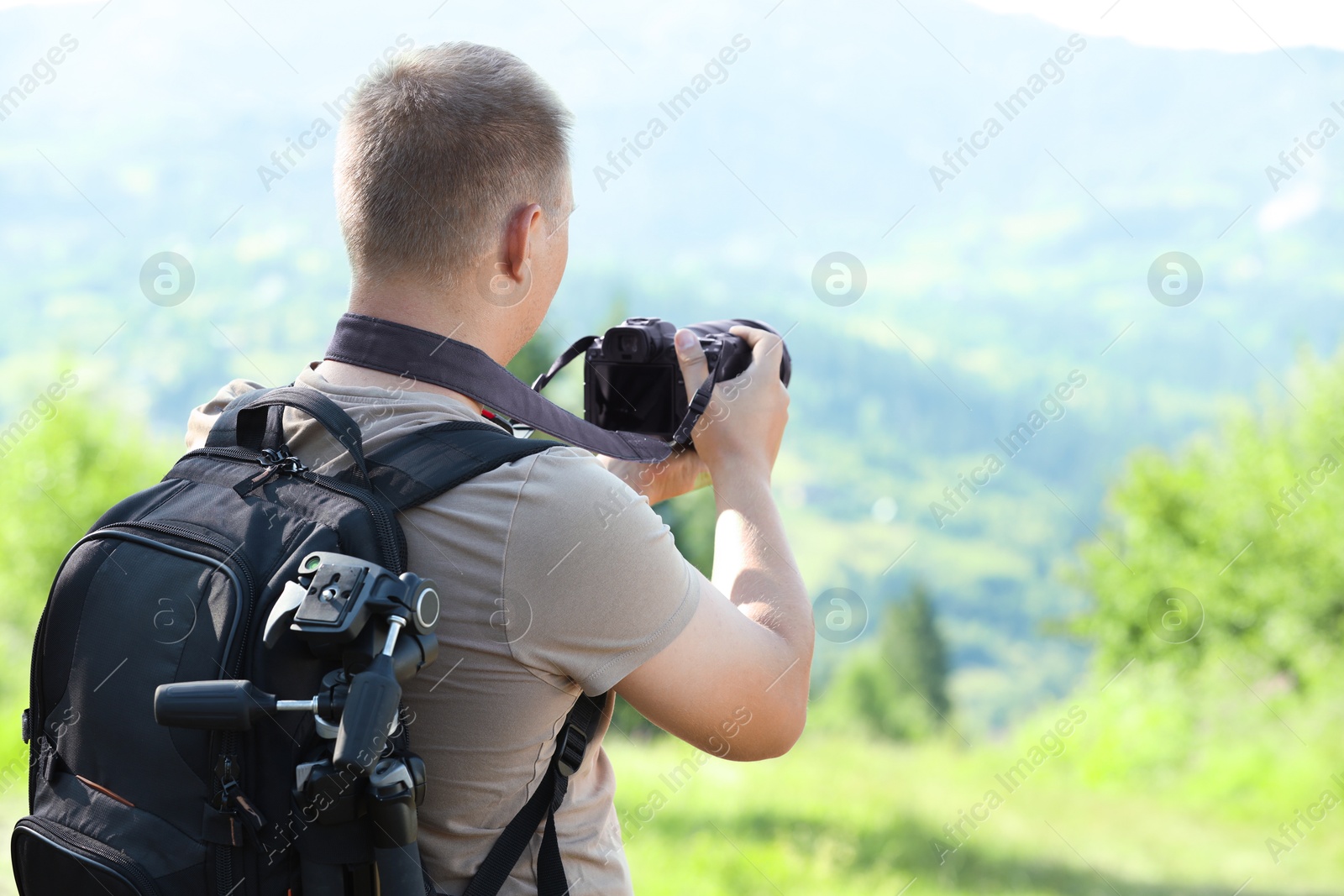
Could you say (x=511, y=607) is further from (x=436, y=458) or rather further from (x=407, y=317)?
(x=407, y=317)

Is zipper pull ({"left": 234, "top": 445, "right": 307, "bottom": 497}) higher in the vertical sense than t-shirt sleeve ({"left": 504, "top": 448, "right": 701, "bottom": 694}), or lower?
lower

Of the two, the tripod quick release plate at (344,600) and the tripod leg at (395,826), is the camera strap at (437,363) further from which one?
the tripod leg at (395,826)

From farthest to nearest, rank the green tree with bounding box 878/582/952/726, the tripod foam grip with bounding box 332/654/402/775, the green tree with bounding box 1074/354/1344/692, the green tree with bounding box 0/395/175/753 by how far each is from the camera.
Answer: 1. the green tree with bounding box 878/582/952/726
2. the green tree with bounding box 1074/354/1344/692
3. the green tree with bounding box 0/395/175/753
4. the tripod foam grip with bounding box 332/654/402/775

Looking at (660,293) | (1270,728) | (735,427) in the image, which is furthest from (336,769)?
(660,293)

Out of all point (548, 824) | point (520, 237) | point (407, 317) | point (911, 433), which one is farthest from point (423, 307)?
point (911, 433)

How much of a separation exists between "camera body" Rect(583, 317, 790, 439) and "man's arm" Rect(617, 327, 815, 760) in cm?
15

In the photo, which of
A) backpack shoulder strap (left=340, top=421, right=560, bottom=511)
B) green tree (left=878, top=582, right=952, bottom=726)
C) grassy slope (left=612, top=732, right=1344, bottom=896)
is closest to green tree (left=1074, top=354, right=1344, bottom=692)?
green tree (left=878, top=582, right=952, bottom=726)

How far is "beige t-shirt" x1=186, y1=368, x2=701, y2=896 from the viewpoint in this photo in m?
1.37

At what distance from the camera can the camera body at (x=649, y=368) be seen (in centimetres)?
210

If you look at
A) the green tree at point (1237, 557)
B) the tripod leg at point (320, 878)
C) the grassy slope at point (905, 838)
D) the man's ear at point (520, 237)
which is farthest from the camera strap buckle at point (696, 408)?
the green tree at point (1237, 557)

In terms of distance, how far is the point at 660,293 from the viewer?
168m

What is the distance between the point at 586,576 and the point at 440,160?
66 cm

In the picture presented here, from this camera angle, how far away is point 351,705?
3.99 feet

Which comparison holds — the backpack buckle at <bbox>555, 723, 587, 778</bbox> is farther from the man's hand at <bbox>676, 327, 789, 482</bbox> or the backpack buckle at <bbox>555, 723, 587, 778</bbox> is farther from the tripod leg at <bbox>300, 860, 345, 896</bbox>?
the man's hand at <bbox>676, 327, 789, 482</bbox>
